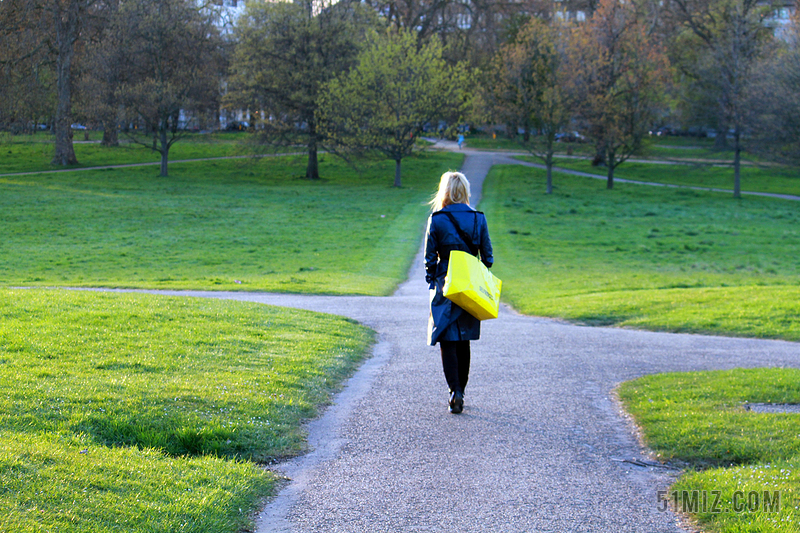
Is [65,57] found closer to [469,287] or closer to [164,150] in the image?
[164,150]

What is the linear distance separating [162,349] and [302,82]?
123ft

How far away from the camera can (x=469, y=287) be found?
590 centimetres

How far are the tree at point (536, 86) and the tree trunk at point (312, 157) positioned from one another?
11.8 metres

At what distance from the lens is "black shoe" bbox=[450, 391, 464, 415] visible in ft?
20.4

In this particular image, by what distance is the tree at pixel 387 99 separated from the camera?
41625 millimetres

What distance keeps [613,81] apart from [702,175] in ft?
44.1

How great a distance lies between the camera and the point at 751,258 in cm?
2206

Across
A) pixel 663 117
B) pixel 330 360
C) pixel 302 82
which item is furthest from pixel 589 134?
pixel 330 360

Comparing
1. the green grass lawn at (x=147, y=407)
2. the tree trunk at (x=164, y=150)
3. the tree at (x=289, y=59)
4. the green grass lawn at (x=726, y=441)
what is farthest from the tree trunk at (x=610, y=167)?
the green grass lawn at (x=726, y=441)

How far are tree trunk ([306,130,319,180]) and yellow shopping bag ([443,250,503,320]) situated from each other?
3976 centimetres

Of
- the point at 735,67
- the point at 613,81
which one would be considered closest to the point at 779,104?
the point at 735,67

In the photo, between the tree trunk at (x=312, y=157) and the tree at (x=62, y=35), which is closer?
the tree at (x=62, y=35)

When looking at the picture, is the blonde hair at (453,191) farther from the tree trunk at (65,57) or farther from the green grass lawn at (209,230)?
the tree trunk at (65,57)

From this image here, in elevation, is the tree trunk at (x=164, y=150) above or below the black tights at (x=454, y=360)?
above
